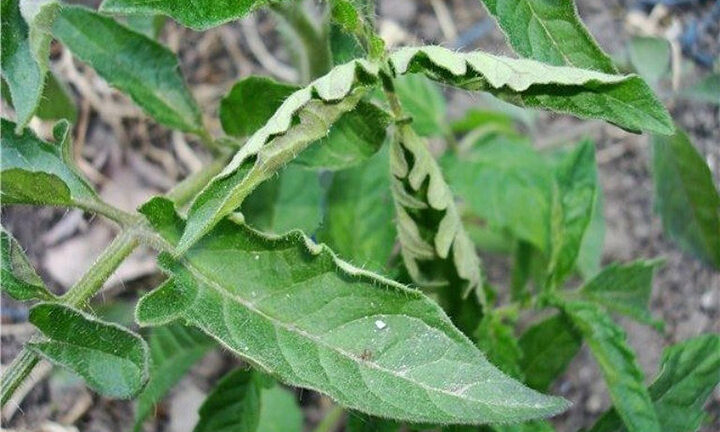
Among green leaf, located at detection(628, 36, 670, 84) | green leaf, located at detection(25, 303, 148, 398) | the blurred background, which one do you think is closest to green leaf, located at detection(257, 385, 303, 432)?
the blurred background

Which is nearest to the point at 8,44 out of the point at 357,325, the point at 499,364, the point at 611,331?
the point at 357,325

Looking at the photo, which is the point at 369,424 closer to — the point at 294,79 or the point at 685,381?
the point at 685,381

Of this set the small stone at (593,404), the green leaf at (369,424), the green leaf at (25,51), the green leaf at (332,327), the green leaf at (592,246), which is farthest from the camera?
the small stone at (593,404)

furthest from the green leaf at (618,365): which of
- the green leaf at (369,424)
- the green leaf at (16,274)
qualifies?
the green leaf at (16,274)

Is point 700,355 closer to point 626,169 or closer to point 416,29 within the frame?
point 626,169

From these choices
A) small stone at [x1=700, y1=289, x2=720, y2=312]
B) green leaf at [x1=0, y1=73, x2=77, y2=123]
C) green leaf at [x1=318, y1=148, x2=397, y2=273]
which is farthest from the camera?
small stone at [x1=700, y1=289, x2=720, y2=312]

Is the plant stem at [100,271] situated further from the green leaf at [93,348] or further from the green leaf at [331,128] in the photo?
the green leaf at [331,128]

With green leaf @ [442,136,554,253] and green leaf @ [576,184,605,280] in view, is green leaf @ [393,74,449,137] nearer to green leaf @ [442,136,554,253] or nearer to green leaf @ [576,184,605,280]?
green leaf @ [442,136,554,253]
